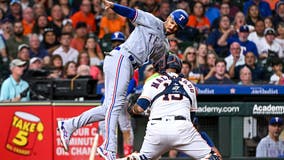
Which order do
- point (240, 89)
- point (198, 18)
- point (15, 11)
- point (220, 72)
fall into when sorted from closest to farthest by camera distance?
point (240, 89), point (220, 72), point (198, 18), point (15, 11)

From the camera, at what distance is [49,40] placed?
18391 mm

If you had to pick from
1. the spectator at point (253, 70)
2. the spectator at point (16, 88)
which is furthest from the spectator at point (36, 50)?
the spectator at point (253, 70)

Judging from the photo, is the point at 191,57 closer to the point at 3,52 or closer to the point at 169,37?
the point at 169,37

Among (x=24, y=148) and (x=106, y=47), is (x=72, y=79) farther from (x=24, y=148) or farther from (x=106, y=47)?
(x=106, y=47)

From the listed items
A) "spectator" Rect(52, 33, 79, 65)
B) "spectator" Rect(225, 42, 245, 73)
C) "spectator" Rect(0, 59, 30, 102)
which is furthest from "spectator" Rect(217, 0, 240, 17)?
"spectator" Rect(0, 59, 30, 102)

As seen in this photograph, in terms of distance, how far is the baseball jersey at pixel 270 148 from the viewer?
558 inches

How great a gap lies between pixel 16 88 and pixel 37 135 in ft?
4.34

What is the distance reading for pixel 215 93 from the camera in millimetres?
14727

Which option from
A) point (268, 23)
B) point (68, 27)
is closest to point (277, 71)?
point (268, 23)

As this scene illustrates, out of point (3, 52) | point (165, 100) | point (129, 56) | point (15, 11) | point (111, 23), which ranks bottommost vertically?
point (165, 100)

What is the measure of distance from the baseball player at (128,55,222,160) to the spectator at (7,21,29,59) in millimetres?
7332

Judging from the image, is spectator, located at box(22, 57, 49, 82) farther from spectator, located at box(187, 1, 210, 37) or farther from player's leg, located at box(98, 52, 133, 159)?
player's leg, located at box(98, 52, 133, 159)

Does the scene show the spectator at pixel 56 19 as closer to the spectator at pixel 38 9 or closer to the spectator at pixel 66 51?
the spectator at pixel 38 9

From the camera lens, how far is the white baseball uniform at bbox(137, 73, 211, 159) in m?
10.9
